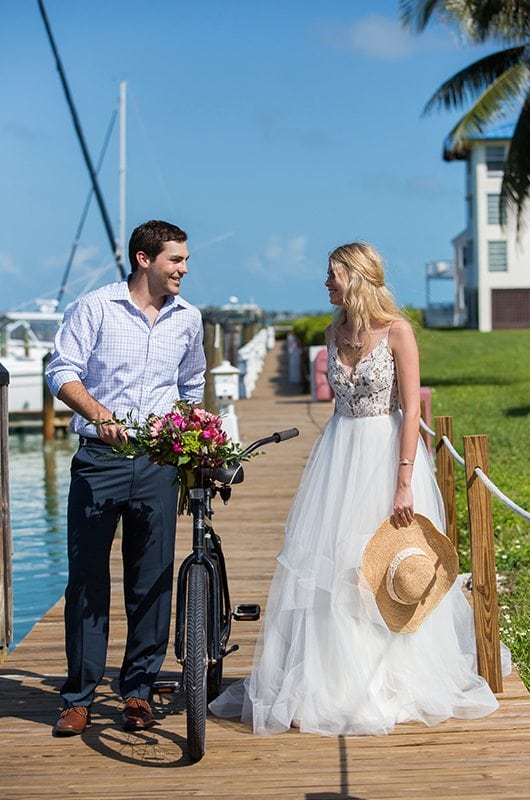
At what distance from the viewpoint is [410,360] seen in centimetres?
568

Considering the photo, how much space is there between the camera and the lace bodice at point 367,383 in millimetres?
5707

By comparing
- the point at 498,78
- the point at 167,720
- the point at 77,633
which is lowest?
the point at 167,720

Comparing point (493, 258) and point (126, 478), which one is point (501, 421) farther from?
point (493, 258)

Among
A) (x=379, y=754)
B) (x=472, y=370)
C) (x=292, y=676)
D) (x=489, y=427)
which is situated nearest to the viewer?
(x=379, y=754)

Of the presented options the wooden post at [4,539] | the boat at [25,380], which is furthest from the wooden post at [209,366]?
the wooden post at [4,539]

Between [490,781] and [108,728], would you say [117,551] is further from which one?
[490,781]

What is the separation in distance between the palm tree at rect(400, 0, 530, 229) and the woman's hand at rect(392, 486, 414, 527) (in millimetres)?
21821

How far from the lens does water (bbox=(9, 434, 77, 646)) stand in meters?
12.4

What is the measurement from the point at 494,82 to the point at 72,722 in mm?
24378

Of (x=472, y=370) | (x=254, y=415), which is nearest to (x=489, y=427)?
→ (x=254, y=415)

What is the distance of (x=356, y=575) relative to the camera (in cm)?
562

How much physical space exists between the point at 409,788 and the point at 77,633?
5.54ft

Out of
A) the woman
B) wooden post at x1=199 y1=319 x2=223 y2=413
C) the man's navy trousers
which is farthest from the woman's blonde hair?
wooden post at x1=199 y1=319 x2=223 y2=413

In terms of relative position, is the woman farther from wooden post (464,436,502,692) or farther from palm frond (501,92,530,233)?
palm frond (501,92,530,233)
